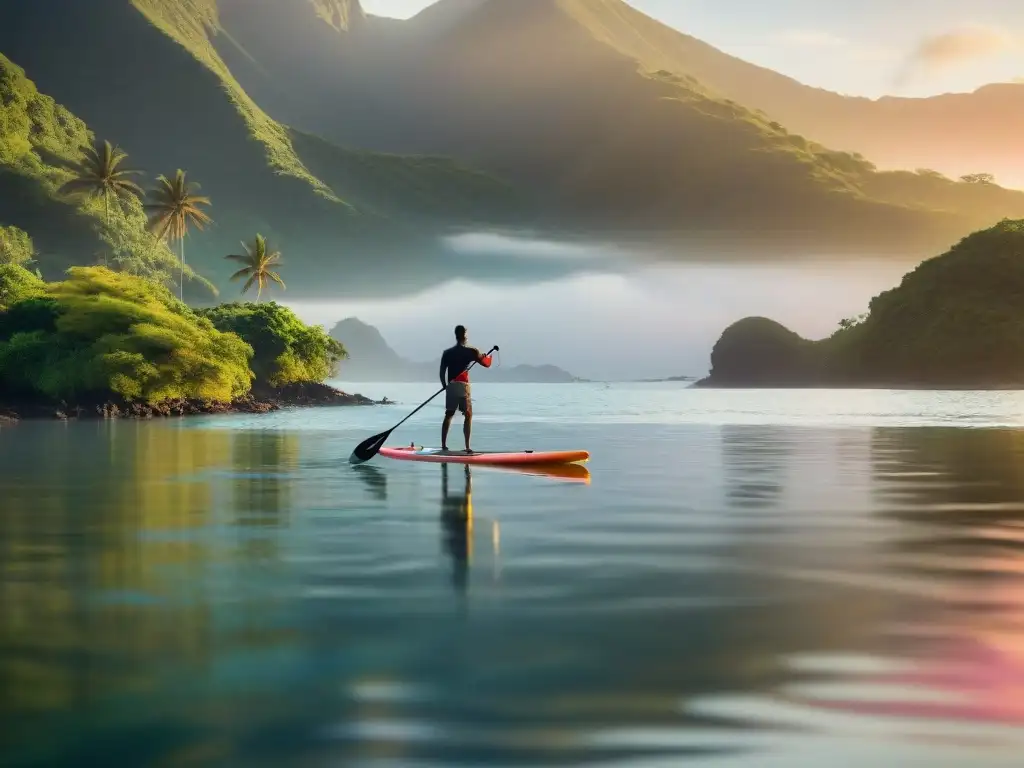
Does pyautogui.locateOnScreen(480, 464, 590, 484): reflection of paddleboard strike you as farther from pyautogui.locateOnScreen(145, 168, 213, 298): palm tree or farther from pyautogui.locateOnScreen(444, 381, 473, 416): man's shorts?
pyautogui.locateOnScreen(145, 168, 213, 298): palm tree

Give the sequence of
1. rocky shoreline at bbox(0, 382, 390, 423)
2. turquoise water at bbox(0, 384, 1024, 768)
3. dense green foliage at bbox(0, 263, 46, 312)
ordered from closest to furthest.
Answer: turquoise water at bbox(0, 384, 1024, 768)
rocky shoreline at bbox(0, 382, 390, 423)
dense green foliage at bbox(0, 263, 46, 312)

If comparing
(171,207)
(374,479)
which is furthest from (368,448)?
(171,207)

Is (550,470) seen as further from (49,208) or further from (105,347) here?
(49,208)

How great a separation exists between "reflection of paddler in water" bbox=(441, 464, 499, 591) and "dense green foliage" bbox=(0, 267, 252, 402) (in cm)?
5886

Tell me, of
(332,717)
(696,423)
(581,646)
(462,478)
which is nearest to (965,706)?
(581,646)

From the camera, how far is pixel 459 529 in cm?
1688

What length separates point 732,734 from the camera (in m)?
6.58

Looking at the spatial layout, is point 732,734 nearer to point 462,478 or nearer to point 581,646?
point 581,646

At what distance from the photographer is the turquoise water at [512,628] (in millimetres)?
6551

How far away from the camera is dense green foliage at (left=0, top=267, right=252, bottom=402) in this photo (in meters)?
78.0

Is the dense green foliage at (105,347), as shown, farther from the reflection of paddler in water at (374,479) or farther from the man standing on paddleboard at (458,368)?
the man standing on paddleboard at (458,368)

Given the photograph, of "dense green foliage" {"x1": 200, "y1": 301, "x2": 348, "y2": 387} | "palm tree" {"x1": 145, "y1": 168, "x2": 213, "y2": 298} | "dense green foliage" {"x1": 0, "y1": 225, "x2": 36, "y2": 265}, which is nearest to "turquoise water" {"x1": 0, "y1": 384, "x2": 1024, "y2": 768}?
"dense green foliage" {"x1": 200, "y1": 301, "x2": 348, "y2": 387}

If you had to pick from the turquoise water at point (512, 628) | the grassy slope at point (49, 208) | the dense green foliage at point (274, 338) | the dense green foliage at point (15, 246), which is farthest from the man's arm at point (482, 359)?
the grassy slope at point (49, 208)

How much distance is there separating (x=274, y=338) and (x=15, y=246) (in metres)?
52.8
